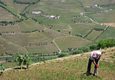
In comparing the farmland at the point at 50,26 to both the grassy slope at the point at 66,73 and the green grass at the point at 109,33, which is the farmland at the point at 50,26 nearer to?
the green grass at the point at 109,33

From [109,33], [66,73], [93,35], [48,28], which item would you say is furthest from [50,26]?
[66,73]

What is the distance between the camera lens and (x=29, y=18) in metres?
169

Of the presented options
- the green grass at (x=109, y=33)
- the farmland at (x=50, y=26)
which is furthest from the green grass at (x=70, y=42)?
the green grass at (x=109, y=33)

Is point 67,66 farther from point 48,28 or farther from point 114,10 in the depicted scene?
point 114,10

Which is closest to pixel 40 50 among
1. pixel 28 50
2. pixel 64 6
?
pixel 28 50

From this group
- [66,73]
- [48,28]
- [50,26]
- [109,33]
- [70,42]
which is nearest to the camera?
[66,73]

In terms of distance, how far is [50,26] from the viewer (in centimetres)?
15950

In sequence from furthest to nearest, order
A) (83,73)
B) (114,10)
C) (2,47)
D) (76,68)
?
1. (114,10)
2. (2,47)
3. (76,68)
4. (83,73)

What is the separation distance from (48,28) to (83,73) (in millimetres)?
129272

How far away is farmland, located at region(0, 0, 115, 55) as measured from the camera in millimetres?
129625

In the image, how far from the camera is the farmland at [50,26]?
130 meters

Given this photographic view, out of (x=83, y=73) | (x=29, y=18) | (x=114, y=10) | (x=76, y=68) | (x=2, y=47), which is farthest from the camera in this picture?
(x=114, y=10)

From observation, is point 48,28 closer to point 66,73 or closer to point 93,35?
point 93,35

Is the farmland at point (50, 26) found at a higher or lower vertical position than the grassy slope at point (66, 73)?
lower
